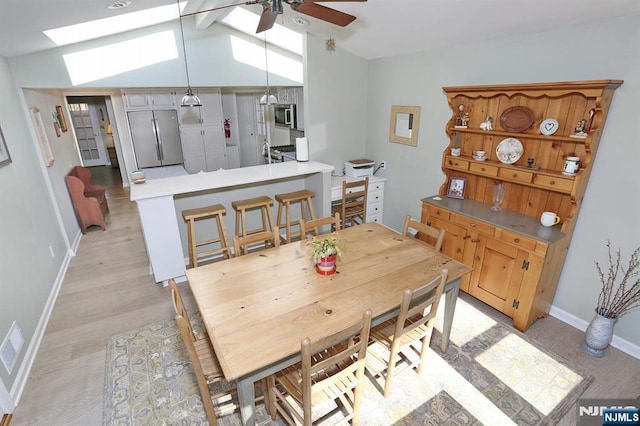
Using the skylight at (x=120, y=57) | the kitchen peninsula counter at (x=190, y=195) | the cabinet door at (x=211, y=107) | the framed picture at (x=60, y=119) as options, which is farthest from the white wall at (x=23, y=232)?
the cabinet door at (x=211, y=107)

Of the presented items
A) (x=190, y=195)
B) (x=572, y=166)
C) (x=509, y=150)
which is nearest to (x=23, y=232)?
(x=190, y=195)

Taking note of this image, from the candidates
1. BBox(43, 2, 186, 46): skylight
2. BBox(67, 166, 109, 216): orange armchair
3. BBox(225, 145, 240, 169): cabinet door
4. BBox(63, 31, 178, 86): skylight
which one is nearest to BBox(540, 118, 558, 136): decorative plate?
BBox(43, 2, 186, 46): skylight

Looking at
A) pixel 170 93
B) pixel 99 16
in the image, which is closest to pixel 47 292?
pixel 99 16

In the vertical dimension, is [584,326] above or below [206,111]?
below

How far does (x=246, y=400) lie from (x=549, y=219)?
8.79ft

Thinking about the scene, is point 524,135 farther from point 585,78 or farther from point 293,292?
point 293,292

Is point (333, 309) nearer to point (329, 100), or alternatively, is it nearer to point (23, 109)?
point (329, 100)

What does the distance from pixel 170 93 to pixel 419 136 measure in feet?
16.0

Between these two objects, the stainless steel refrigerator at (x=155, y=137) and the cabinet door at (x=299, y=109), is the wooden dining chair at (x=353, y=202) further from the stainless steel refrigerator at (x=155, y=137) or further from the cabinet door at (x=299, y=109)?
the stainless steel refrigerator at (x=155, y=137)

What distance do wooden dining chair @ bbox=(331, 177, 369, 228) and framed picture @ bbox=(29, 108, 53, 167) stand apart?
3.57 m

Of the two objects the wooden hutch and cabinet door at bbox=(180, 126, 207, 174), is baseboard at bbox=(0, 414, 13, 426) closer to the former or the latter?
the wooden hutch

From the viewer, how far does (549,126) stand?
2.56 m

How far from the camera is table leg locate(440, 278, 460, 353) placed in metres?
2.17

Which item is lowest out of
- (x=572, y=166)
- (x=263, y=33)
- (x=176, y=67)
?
(x=572, y=166)
